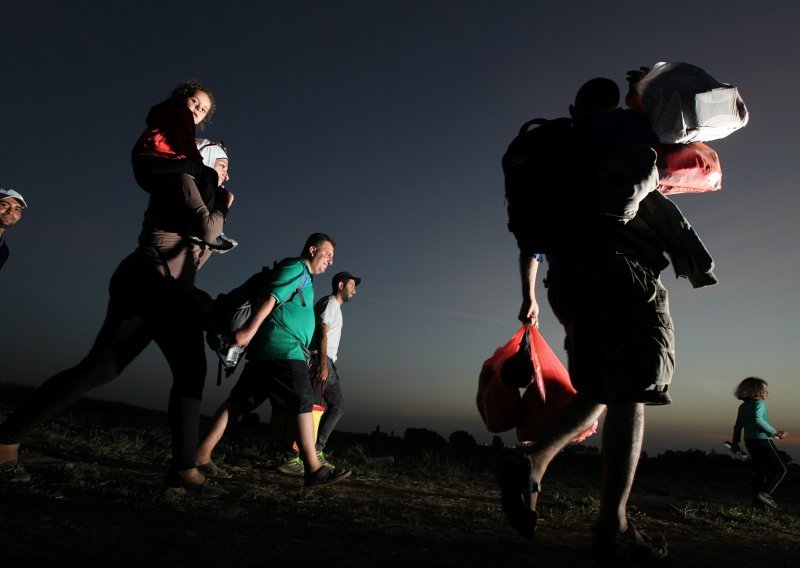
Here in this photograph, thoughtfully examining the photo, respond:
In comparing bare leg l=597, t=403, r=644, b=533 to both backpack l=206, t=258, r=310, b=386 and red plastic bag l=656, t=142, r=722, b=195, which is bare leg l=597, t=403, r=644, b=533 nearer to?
red plastic bag l=656, t=142, r=722, b=195

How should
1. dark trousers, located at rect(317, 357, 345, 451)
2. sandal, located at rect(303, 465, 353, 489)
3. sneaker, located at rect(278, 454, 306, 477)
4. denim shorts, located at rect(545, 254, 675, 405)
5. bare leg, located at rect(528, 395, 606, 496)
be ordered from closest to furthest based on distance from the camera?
denim shorts, located at rect(545, 254, 675, 405) < bare leg, located at rect(528, 395, 606, 496) < sandal, located at rect(303, 465, 353, 489) < sneaker, located at rect(278, 454, 306, 477) < dark trousers, located at rect(317, 357, 345, 451)

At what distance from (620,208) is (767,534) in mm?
2405

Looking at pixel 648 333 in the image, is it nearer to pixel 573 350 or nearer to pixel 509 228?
pixel 573 350

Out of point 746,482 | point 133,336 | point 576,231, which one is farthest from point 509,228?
point 746,482

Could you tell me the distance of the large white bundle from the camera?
234 centimetres

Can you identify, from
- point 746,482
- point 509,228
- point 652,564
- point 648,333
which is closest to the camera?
point 652,564

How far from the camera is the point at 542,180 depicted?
247 cm

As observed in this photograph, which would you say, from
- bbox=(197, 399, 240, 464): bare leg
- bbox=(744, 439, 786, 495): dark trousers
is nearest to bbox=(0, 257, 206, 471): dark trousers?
bbox=(197, 399, 240, 464): bare leg

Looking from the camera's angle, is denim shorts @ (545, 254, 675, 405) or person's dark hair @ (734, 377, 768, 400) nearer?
denim shorts @ (545, 254, 675, 405)

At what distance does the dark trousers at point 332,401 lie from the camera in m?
5.62

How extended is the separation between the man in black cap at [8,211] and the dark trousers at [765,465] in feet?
27.1

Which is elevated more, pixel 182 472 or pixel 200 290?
pixel 200 290

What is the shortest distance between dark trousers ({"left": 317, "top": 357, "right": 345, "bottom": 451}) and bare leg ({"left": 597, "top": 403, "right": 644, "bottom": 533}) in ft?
12.2

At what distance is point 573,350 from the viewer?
2.54 meters
